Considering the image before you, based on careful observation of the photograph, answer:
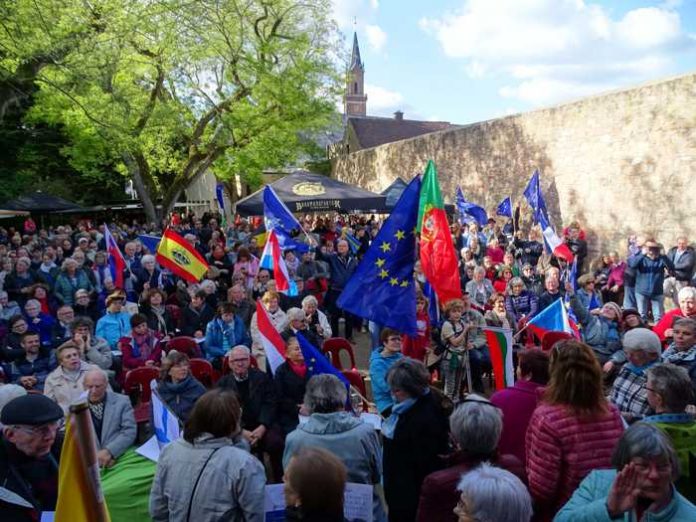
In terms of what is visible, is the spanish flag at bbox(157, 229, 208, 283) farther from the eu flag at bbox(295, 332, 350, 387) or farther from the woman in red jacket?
the woman in red jacket

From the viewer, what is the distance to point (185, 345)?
6.93 meters

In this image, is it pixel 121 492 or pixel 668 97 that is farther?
pixel 668 97

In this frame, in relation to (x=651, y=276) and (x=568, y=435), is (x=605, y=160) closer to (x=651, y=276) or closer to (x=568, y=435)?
(x=651, y=276)

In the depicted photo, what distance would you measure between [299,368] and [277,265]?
3.59 m

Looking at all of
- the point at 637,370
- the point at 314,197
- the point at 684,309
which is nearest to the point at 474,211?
the point at 314,197

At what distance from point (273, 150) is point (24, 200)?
33.8 feet

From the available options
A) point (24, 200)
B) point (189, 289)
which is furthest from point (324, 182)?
point (24, 200)

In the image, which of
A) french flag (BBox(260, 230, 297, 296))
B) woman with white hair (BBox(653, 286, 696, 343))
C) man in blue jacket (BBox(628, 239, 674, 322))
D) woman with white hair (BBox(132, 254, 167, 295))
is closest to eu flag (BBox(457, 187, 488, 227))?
man in blue jacket (BBox(628, 239, 674, 322))

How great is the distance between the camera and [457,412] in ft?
8.94

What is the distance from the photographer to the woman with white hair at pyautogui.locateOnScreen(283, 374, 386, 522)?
3127 millimetres

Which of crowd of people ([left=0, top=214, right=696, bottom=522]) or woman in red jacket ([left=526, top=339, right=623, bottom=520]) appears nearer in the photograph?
crowd of people ([left=0, top=214, right=696, bottom=522])

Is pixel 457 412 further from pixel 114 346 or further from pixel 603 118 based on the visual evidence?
pixel 603 118

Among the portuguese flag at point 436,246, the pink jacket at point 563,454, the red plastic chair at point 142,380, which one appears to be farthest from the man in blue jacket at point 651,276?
the pink jacket at point 563,454

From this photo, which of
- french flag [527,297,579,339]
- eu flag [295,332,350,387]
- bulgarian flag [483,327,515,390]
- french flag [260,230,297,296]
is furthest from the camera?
french flag [260,230,297,296]
